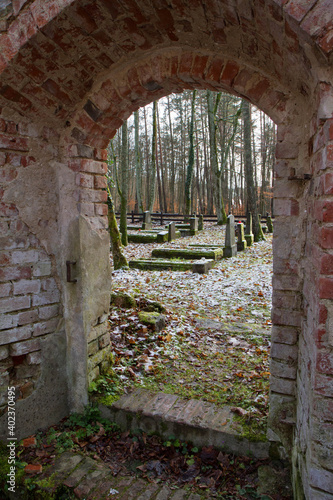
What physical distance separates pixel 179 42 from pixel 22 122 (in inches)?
54.1

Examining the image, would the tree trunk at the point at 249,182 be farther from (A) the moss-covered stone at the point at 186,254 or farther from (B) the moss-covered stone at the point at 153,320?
(B) the moss-covered stone at the point at 153,320

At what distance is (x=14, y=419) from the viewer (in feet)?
8.95

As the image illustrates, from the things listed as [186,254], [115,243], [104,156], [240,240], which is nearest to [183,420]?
[104,156]

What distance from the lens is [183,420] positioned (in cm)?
275

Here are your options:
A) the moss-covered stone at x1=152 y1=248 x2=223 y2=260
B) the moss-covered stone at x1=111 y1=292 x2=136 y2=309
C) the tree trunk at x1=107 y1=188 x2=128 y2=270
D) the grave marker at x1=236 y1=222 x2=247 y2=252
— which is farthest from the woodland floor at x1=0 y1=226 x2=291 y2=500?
the grave marker at x1=236 y1=222 x2=247 y2=252

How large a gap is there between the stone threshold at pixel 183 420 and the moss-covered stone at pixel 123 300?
2.17m

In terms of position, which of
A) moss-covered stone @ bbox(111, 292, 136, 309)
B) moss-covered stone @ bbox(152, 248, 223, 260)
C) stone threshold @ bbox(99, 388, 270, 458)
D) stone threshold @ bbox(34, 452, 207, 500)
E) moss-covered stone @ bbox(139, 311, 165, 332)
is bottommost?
stone threshold @ bbox(34, 452, 207, 500)

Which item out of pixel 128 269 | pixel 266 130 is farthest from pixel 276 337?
pixel 266 130

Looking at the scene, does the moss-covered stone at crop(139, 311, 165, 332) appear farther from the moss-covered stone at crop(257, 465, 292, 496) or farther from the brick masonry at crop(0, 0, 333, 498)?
the moss-covered stone at crop(257, 465, 292, 496)

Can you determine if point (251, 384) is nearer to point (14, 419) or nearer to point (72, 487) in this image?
point (72, 487)

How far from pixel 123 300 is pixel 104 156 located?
8.75ft

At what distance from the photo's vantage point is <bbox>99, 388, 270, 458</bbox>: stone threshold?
2566mm

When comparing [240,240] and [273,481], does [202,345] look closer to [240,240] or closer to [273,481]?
[273,481]

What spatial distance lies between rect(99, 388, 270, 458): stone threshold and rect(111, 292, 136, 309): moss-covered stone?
7.12ft
